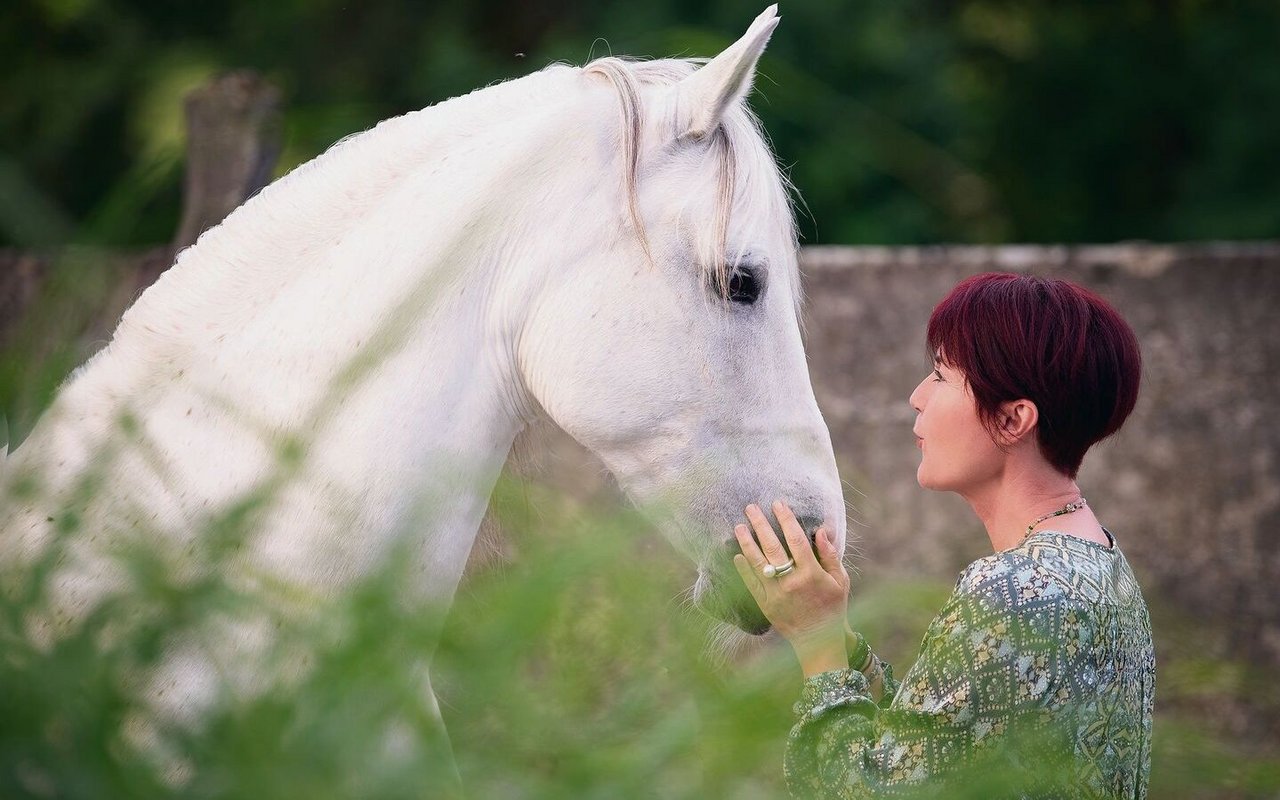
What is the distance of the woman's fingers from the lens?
5.77ft

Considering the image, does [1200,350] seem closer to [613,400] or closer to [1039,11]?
[613,400]

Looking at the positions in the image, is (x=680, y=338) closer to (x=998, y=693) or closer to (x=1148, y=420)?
(x=998, y=693)

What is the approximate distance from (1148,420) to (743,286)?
3371 mm

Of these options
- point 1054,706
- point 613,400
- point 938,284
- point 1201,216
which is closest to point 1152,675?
point 1054,706

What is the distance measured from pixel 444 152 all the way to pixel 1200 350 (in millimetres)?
3738

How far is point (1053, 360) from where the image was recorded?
1688mm

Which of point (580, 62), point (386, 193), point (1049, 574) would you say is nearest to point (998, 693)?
point (1049, 574)

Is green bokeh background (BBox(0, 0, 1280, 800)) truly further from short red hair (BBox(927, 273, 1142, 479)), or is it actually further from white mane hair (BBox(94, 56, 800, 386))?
short red hair (BBox(927, 273, 1142, 479))

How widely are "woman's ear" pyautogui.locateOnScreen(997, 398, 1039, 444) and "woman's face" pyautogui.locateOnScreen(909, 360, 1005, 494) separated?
0.09 feet

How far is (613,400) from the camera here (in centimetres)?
184

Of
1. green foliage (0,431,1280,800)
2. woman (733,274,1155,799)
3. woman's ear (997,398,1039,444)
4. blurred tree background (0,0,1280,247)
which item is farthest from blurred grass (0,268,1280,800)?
blurred tree background (0,0,1280,247)

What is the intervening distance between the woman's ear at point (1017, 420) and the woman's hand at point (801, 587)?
320 millimetres

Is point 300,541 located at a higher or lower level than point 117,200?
lower

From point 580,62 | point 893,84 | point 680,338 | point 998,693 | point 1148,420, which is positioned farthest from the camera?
point 893,84
